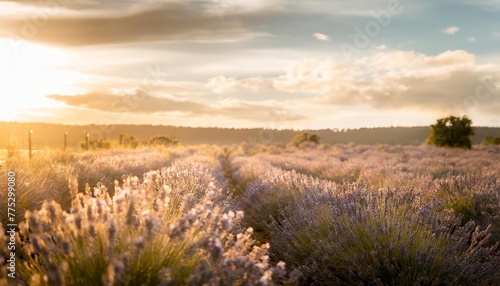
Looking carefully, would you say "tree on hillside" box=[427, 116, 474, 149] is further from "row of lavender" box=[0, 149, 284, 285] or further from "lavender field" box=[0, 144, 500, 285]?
"row of lavender" box=[0, 149, 284, 285]

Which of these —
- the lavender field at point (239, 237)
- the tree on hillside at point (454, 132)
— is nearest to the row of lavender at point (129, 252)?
the lavender field at point (239, 237)

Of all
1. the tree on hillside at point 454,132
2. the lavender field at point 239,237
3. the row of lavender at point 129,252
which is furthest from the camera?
the tree on hillside at point 454,132

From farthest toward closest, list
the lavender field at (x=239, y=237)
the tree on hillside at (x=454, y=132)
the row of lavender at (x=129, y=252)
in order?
the tree on hillside at (x=454, y=132) < the lavender field at (x=239, y=237) < the row of lavender at (x=129, y=252)

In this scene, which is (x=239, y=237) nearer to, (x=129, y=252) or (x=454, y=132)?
(x=129, y=252)

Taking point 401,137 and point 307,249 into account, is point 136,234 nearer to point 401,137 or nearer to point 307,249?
point 307,249

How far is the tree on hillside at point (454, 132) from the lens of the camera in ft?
148

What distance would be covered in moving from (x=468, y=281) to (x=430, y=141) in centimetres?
4612

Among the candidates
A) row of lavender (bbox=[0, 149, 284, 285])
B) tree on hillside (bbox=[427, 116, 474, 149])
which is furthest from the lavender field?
tree on hillside (bbox=[427, 116, 474, 149])

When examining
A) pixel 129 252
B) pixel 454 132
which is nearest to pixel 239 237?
pixel 129 252

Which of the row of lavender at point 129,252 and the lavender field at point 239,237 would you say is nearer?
the row of lavender at point 129,252

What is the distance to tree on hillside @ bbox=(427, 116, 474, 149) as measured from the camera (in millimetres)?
45219

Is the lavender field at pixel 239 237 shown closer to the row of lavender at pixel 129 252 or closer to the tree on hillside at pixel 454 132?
the row of lavender at pixel 129 252

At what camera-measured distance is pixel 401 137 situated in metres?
131

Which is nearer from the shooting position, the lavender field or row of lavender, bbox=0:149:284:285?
row of lavender, bbox=0:149:284:285
